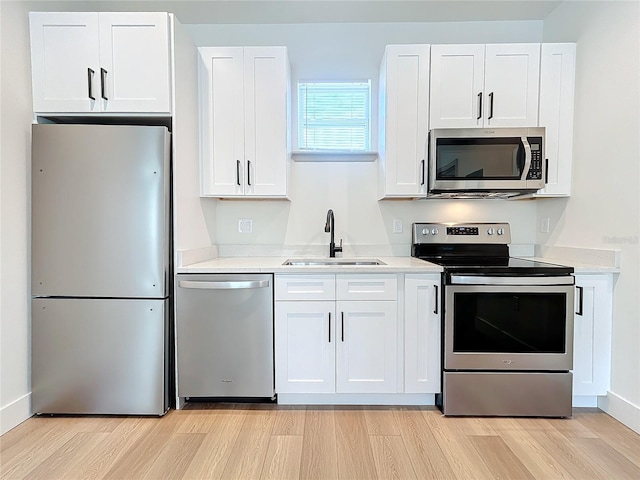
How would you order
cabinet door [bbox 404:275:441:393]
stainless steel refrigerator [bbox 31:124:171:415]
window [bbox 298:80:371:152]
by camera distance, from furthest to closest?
window [bbox 298:80:371:152]
cabinet door [bbox 404:275:441:393]
stainless steel refrigerator [bbox 31:124:171:415]

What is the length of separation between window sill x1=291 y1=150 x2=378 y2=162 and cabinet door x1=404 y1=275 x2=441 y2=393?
41.9 inches

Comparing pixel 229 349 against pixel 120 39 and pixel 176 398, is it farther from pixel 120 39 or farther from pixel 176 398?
pixel 120 39

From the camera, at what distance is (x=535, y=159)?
2.26m

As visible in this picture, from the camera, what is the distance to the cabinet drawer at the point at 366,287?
210cm

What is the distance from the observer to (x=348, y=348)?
211 cm

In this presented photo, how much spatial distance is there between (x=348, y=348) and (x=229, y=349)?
0.71 metres

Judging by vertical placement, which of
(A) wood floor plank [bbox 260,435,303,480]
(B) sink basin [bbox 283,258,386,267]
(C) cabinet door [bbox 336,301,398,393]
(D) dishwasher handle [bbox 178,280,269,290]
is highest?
(B) sink basin [bbox 283,258,386,267]

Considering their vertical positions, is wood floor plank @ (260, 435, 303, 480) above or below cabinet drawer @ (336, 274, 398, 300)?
below

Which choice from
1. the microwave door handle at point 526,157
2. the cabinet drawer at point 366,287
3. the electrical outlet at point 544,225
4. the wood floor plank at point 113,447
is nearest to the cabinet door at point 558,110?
the microwave door handle at point 526,157

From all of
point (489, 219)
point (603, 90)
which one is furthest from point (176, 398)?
point (603, 90)

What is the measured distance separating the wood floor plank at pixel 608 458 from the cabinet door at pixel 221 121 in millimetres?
2401

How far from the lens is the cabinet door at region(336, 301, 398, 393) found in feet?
6.91

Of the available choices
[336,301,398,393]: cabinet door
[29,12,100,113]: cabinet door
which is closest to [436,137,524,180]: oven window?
[336,301,398,393]: cabinet door

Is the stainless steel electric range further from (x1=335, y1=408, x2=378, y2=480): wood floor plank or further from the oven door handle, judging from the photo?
(x1=335, y1=408, x2=378, y2=480): wood floor plank
